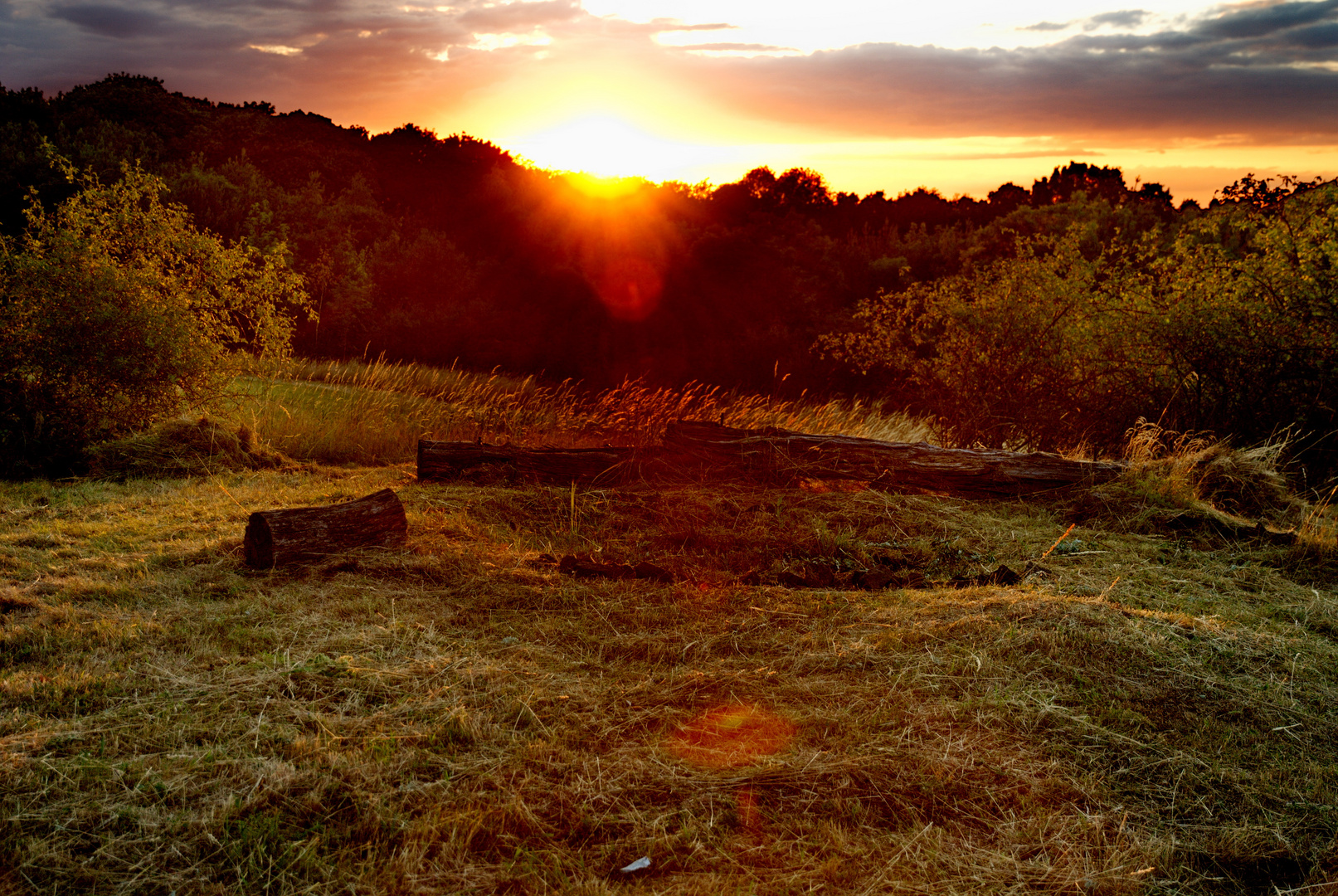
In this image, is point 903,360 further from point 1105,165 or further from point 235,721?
point 1105,165

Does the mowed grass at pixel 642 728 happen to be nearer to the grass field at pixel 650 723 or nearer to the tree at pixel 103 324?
the grass field at pixel 650 723

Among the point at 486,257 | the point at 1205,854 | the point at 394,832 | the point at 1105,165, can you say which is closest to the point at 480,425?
the point at 394,832

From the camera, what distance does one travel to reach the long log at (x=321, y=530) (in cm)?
470

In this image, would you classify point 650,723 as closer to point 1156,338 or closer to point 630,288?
point 1156,338

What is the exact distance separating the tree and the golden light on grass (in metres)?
6.81

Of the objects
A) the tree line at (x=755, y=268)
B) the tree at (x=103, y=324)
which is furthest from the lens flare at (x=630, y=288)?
the tree at (x=103, y=324)

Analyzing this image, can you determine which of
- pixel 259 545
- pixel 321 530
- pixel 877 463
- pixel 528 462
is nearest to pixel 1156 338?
pixel 877 463

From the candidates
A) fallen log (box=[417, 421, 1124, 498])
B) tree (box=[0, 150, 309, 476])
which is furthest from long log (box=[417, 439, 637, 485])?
tree (box=[0, 150, 309, 476])

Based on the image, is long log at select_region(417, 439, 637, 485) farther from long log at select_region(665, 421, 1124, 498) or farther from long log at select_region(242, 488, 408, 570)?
long log at select_region(242, 488, 408, 570)

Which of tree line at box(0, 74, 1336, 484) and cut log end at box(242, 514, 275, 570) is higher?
tree line at box(0, 74, 1336, 484)

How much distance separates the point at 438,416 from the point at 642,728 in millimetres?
7654

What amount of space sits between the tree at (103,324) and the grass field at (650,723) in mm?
2327

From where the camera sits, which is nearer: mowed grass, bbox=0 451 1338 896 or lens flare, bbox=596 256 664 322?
mowed grass, bbox=0 451 1338 896

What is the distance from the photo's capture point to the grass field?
230 centimetres
